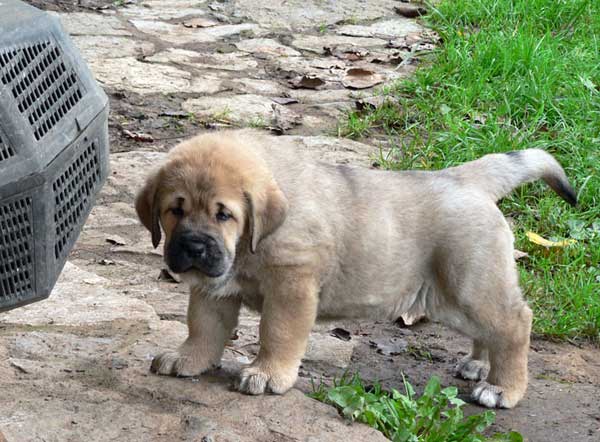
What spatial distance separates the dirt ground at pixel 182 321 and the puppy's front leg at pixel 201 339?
6 centimetres

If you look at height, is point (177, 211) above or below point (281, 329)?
above

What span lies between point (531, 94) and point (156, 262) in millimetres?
2945

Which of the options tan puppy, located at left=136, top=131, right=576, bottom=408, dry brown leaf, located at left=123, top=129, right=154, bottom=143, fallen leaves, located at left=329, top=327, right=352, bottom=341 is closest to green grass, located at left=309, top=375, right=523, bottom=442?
tan puppy, located at left=136, top=131, right=576, bottom=408

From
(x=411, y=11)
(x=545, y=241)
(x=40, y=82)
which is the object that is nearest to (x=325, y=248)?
(x=40, y=82)

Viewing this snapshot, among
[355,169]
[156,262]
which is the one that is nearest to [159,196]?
[355,169]

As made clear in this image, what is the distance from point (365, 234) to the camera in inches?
159

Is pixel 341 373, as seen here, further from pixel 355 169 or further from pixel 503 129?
pixel 503 129

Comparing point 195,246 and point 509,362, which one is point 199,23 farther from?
point 195,246

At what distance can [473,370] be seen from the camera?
4453mm

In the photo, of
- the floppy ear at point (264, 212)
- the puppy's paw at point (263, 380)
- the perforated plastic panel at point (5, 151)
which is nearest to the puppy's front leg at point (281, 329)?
the puppy's paw at point (263, 380)

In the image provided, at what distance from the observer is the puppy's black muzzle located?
346 centimetres

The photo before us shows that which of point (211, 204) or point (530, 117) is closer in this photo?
point (211, 204)

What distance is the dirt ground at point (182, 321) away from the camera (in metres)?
3.35

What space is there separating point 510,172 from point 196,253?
1566 millimetres
